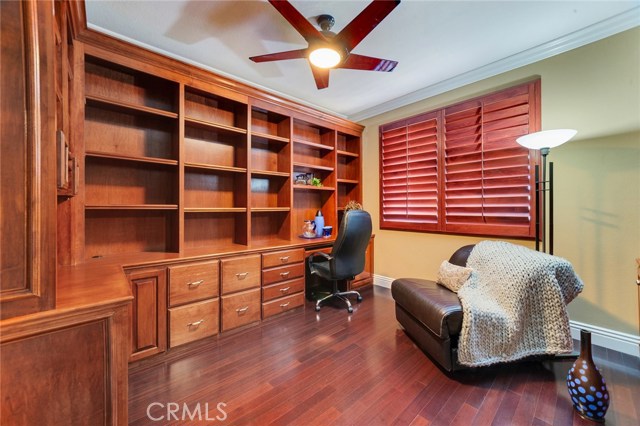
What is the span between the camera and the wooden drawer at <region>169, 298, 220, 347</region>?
2.07 meters

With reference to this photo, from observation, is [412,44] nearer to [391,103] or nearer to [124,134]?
[391,103]

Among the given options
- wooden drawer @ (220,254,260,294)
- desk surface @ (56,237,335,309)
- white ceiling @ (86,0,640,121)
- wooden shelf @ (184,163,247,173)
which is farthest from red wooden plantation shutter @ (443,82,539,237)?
wooden shelf @ (184,163,247,173)

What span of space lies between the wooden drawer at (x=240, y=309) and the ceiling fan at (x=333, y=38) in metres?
2.05

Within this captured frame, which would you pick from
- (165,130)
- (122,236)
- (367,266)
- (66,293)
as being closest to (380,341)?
(367,266)

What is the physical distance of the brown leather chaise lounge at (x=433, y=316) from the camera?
1.75m

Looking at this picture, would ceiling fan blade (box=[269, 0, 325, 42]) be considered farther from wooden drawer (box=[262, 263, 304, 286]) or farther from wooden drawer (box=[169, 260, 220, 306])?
wooden drawer (box=[262, 263, 304, 286])

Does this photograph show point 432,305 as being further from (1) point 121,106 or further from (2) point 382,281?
(1) point 121,106

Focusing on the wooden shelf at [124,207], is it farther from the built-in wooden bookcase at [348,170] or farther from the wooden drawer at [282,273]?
the built-in wooden bookcase at [348,170]

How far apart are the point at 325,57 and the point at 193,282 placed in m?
2.07

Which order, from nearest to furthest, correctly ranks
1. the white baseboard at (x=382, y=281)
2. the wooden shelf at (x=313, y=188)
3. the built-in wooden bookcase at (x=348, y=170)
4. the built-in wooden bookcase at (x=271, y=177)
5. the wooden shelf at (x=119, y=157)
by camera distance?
the wooden shelf at (x=119, y=157) < the built-in wooden bookcase at (x=271, y=177) < the wooden shelf at (x=313, y=188) < the white baseboard at (x=382, y=281) < the built-in wooden bookcase at (x=348, y=170)

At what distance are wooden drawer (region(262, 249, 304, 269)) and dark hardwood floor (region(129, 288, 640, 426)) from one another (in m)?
0.69

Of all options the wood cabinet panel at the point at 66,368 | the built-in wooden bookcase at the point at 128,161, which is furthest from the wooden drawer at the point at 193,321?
the wood cabinet panel at the point at 66,368

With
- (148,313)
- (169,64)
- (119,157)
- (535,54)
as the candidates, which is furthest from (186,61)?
(535,54)

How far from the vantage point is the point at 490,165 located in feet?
8.96
